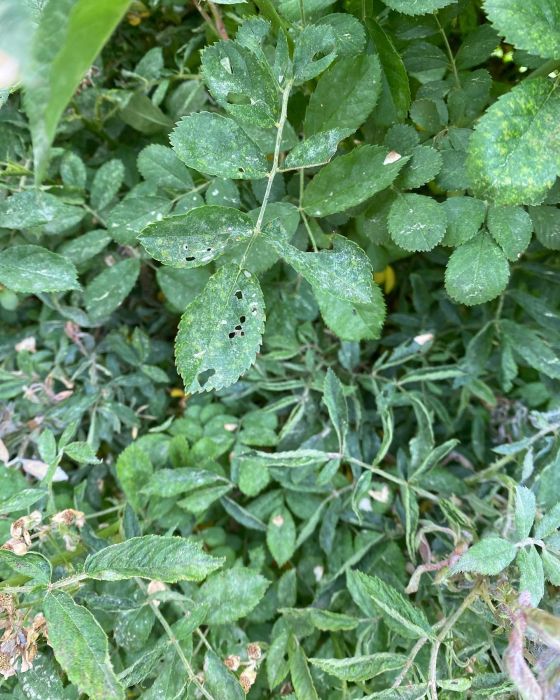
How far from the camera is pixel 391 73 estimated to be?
87 centimetres

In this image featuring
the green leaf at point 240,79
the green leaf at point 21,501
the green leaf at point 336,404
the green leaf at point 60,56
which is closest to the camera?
the green leaf at point 60,56

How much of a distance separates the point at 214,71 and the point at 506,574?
2.71 ft

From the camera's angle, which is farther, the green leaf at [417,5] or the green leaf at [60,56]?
the green leaf at [417,5]

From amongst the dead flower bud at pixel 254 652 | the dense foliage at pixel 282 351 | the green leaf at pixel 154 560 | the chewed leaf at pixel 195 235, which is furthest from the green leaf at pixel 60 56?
the dead flower bud at pixel 254 652

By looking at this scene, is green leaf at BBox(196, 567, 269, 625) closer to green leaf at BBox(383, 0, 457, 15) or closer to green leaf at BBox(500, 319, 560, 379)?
green leaf at BBox(500, 319, 560, 379)

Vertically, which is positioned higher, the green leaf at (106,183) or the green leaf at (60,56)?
the green leaf at (60,56)

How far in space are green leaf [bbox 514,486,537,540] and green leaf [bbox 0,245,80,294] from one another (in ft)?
2.42

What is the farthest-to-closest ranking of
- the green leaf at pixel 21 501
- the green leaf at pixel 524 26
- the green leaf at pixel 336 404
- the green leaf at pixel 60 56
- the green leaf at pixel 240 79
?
the green leaf at pixel 336 404, the green leaf at pixel 21 501, the green leaf at pixel 240 79, the green leaf at pixel 524 26, the green leaf at pixel 60 56

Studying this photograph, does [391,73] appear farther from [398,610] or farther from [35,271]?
[398,610]

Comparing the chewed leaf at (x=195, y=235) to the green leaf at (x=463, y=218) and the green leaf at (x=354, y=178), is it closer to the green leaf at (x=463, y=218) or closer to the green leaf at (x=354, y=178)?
the green leaf at (x=354, y=178)

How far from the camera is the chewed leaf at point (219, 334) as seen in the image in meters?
0.77

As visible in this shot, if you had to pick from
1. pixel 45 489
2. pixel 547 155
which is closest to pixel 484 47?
pixel 547 155

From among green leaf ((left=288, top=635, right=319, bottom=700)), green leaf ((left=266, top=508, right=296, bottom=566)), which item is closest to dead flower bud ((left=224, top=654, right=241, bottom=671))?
green leaf ((left=288, top=635, right=319, bottom=700))

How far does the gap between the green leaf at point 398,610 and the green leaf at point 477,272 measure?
1.45ft
